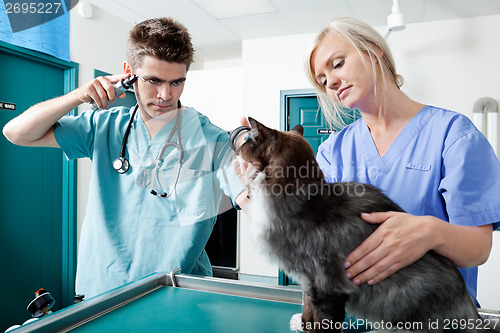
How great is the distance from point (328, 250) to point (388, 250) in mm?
108

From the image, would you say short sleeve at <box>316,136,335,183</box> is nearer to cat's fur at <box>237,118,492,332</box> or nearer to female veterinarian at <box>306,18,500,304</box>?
female veterinarian at <box>306,18,500,304</box>

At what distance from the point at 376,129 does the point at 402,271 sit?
1.53 feet

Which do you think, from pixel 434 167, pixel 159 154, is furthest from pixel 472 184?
pixel 159 154

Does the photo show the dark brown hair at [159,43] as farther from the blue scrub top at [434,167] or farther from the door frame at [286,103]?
the door frame at [286,103]

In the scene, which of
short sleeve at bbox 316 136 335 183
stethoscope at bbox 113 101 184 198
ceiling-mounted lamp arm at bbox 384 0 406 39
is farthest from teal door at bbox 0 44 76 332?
ceiling-mounted lamp arm at bbox 384 0 406 39

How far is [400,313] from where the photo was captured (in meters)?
0.65

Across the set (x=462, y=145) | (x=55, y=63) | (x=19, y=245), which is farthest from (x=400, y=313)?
(x=55, y=63)

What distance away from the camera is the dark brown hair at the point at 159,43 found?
116cm

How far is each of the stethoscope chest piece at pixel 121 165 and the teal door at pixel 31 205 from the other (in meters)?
1.90

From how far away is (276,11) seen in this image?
3.26 m

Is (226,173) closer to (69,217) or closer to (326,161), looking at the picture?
(326,161)

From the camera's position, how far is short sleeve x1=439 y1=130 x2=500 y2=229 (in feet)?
2.49

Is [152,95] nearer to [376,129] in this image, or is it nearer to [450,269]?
[376,129]

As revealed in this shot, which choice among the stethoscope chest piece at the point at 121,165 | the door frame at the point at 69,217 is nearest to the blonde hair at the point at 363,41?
the stethoscope chest piece at the point at 121,165
